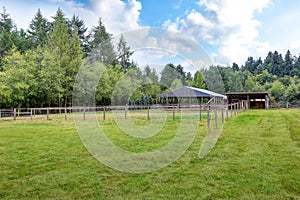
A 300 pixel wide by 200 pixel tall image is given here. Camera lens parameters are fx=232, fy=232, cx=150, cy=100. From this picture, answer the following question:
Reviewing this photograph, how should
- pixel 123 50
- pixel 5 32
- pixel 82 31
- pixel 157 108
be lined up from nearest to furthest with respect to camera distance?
pixel 157 108 < pixel 123 50 < pixel 5 32 < pixel 82 31

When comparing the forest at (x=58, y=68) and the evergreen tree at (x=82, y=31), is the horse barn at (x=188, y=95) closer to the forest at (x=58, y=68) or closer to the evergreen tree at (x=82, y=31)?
the forest at (x=58, y=68)

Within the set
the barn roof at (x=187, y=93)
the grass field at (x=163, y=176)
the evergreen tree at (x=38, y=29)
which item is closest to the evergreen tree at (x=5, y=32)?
the evergreen tree at (x=38, y=29)

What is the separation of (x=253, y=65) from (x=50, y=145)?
318 ft

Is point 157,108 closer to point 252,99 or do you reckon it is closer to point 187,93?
point 187,93

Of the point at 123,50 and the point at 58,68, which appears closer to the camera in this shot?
the point at 123,50

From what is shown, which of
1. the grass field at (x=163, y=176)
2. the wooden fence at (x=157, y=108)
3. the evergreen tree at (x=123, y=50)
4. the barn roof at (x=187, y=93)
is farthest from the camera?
the barn roof at (x=187, y=93)

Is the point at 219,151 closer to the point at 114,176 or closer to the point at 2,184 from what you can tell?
the point at 114,176

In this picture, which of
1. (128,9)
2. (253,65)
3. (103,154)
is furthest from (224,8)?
(253,65)

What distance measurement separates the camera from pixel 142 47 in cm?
623

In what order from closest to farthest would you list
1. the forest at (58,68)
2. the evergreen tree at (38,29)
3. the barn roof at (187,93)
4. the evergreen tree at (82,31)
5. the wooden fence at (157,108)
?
1. the wooden fence at (157,108)
2. the forest at (58,68)
3. the barn roof at (187,93)
4. the evergreen tree at (38,29)
5. the evergreen tree at (82,31)

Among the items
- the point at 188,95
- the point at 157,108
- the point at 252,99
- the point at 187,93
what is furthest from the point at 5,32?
the point at 252,99

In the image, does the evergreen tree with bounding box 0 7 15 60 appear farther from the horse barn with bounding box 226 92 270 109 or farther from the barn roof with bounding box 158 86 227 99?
the horse barn with bounding box 226 92 270 109

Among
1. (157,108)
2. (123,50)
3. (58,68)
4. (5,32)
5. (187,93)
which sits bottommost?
(157,108)

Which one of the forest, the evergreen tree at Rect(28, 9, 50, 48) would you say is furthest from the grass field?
the evergreen tree at Rect(28, 9, 50, 48)
